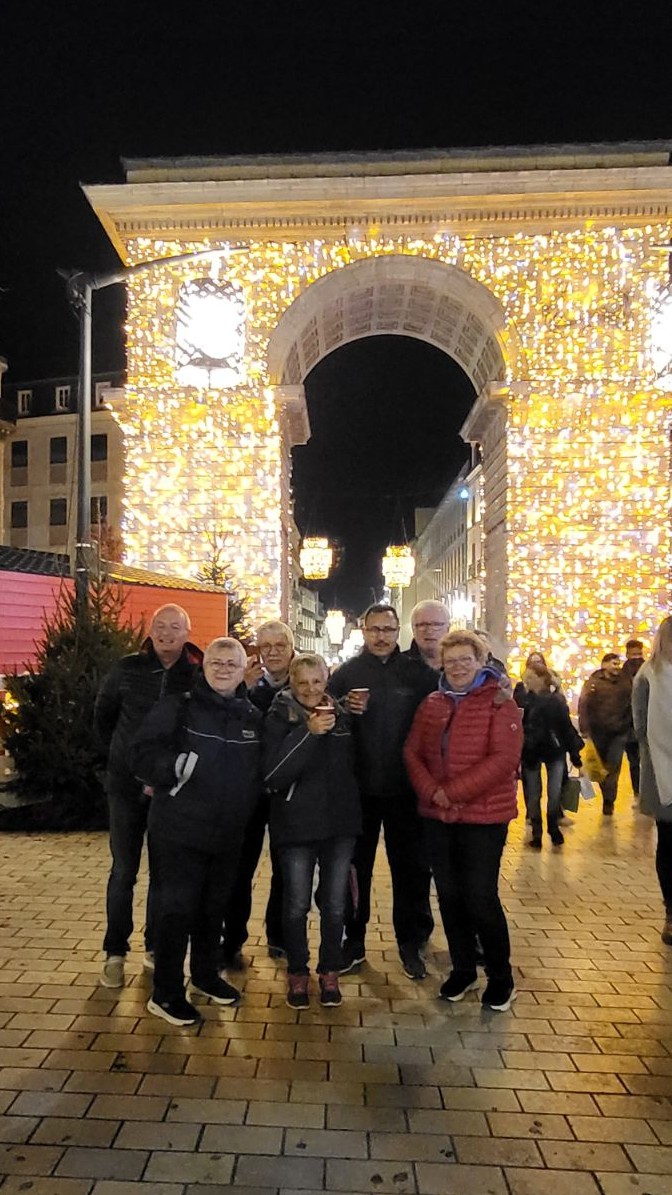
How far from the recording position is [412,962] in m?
5.07

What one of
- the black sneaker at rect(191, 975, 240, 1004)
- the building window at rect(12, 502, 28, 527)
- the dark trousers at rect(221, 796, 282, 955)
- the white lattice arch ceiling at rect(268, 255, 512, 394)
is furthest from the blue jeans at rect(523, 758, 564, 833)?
the building window at rect(12, 502, 28, 527)

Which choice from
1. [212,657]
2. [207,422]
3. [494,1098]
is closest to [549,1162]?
[494,1098]

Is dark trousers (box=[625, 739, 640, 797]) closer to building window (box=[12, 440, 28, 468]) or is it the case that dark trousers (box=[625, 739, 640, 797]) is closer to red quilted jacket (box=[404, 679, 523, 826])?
red quilted jacket (box=[404, 679, 523, 826])

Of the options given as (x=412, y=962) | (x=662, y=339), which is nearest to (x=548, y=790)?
(x=412, y=962)

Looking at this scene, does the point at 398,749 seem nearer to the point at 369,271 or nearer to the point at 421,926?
the point at 421,926

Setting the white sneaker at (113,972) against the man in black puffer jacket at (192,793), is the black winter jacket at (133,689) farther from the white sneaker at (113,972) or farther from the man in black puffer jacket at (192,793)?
the white sneaker at (113,972)

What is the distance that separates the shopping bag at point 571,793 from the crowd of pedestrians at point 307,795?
10.2 feet

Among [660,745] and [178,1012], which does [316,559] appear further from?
[178,1012]

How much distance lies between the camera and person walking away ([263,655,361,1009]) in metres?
4.46

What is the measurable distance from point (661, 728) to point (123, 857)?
3.35 meters

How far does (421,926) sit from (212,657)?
232cm

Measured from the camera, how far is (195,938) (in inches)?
180

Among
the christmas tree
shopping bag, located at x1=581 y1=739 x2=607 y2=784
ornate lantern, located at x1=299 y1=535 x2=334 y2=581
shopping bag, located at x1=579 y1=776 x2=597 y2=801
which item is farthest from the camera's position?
ornate lantern, located at x1=299 y1=535 x2=334 y2=581

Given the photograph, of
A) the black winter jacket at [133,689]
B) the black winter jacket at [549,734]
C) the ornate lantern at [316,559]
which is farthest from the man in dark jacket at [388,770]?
the ornate lantern at [316,559]
